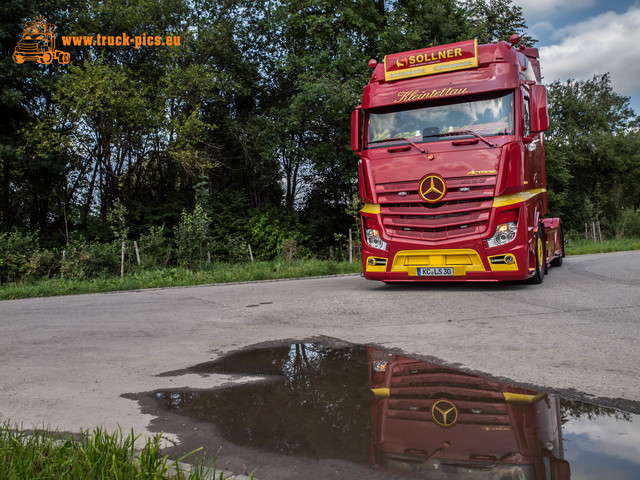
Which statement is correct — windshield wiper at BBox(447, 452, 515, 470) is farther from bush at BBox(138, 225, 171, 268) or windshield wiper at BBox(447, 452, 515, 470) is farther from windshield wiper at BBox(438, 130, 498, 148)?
bush at BBox(138, 225, 171, 268)

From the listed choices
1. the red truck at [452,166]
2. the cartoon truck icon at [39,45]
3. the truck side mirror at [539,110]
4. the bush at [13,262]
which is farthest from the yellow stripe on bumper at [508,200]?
the cartoon truck icon at [39,45]

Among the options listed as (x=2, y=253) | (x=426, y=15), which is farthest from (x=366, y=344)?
(x=426, y=15)

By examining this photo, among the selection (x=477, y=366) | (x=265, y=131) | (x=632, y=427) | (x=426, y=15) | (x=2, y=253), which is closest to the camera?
(x=632, y=427)

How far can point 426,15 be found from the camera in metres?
23.8

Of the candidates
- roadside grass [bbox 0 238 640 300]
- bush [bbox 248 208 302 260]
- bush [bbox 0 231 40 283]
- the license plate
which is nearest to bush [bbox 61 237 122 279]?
roadside grass [bbox 0 238 640 300]

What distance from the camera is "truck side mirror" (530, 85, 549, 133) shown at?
9.30 m

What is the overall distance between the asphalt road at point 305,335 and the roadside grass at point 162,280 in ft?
9.41

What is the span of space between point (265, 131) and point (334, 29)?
5.87 m

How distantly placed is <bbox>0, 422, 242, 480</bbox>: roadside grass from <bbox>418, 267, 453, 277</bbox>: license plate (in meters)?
6.94

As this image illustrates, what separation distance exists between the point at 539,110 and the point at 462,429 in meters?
7.66

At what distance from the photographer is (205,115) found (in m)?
25.9

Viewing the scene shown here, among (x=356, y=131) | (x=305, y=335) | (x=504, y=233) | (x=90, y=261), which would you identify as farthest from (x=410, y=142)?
(x=90, y=261)

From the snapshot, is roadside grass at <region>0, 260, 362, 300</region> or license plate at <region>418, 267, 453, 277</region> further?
roadside grass at <region>0, 260, 362, 300</region>

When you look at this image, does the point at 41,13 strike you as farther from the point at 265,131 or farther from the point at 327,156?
the point at 327,156
